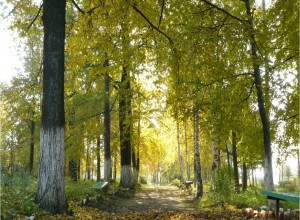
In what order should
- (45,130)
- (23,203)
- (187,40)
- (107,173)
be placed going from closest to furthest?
1. (23,203)
2. (45,130)
3. (187,40)
4. (107,173)

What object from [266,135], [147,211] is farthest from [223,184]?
[147,211]

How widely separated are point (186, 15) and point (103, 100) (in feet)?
27.7

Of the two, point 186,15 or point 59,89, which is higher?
point 186,15

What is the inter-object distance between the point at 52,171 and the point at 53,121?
115cm

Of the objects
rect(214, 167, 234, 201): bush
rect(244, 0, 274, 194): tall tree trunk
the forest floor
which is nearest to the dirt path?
the forest floor

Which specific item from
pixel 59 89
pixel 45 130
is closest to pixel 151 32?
pixel 59 89

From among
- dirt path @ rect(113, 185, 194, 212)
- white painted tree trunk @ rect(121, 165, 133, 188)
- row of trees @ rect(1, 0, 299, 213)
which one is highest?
row of trees @ rect(1, 0, 299, 213)

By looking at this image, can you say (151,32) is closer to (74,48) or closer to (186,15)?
(186,15)

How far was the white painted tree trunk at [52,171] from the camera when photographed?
21.1 ft

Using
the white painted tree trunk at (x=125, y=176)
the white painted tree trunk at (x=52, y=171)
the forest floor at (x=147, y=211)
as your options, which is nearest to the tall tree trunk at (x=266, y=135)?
the forest floor at (x=147, y=211)

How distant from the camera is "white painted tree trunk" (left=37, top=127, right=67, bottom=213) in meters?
6.44

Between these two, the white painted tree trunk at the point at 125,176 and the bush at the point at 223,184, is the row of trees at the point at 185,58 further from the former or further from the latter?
the white painted tree trunk at the point at 125,176

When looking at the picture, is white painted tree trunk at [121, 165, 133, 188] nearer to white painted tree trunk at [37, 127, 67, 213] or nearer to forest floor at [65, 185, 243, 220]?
forest floor at [65, 185, 243, 220]

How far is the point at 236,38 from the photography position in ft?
22.9
